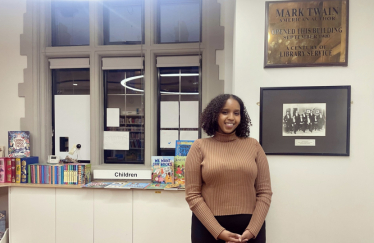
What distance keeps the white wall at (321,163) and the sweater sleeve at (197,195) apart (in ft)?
2.21

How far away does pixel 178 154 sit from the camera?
7.70 ft

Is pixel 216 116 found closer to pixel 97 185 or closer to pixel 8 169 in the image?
pixel 97 185

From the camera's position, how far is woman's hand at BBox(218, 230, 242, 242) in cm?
114

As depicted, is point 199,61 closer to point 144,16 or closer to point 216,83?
point 216,83

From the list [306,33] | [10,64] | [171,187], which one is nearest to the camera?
[306,33]

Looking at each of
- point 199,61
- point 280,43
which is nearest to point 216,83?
point 199,61

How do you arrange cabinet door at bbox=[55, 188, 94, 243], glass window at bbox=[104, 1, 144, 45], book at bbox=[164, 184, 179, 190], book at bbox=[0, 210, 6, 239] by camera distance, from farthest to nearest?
1. glass window at bbox=[104, 1, 144, 45]
2. book at bbox=[0, 210, 6, 239]
3. cabinet door at bbox=[55, 188, 94, 243]
4. book at bbox=[164, 184, 179, 190]

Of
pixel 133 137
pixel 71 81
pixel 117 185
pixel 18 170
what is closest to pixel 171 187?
pixel 117 185

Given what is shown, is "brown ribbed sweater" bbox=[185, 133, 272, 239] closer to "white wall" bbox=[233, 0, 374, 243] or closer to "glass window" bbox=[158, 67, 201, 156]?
"white wall" bbox=[233, 0, 374, 243]

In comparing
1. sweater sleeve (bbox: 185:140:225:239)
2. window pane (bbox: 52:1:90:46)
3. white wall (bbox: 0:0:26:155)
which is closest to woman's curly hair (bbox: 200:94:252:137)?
sweater sleeve (bbox: 185:140:225:239)

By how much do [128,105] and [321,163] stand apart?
212 centimetres

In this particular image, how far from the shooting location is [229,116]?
1.23m

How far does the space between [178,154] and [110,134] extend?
0.94m

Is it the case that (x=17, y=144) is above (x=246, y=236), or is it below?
above
